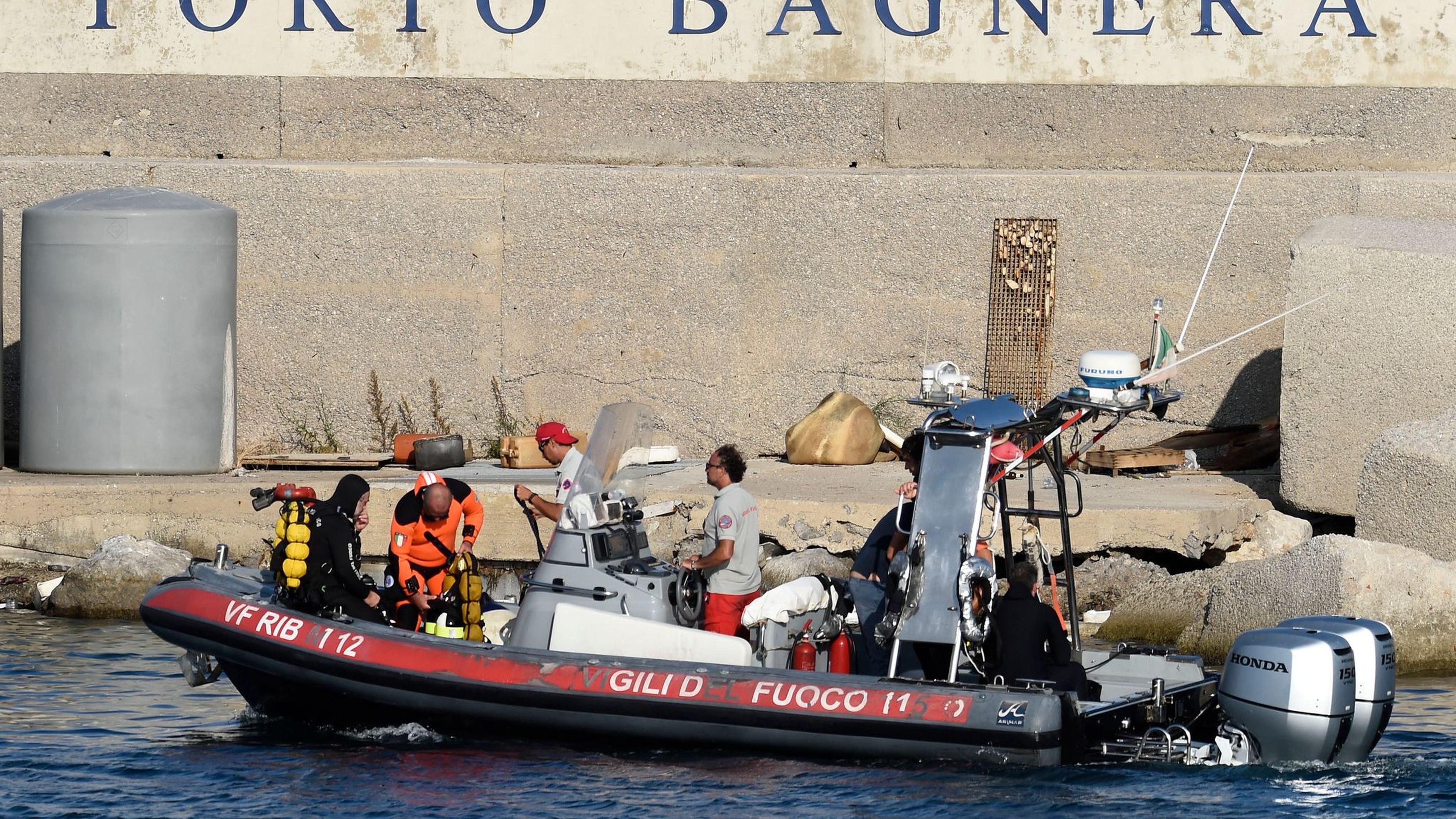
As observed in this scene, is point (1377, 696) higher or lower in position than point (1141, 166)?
lower

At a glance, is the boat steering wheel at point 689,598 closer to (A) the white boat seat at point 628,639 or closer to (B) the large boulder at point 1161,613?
(A) the white boat seat at point 628,639

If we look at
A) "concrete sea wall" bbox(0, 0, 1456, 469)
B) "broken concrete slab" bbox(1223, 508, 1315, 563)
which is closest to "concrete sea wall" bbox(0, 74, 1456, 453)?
"concrete sea wall" bbox(0, 0, 1456, 469)

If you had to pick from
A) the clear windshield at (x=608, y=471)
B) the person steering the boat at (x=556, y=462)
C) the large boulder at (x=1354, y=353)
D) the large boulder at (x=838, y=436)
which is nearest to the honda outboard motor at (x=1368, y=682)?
the clear windshield at (x=608, y=471)

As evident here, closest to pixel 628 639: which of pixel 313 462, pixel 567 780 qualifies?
pixel 567 780

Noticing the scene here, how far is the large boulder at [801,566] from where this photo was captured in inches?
482

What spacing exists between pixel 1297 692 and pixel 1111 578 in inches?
164

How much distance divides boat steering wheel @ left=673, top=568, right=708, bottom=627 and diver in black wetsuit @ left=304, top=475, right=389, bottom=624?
1412 mm

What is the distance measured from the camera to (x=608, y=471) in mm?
9547

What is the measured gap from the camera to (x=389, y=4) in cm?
1523

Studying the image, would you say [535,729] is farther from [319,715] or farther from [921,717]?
[921,717]

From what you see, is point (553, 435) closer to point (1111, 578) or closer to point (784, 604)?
point (784, 604)

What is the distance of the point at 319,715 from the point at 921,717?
9.76 feet

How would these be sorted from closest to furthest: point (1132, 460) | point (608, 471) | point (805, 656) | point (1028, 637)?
point (1028, 637) → point (805, 656) → point (608, 471) → point (1132, 460)

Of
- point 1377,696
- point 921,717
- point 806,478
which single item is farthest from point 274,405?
point 1377,696
